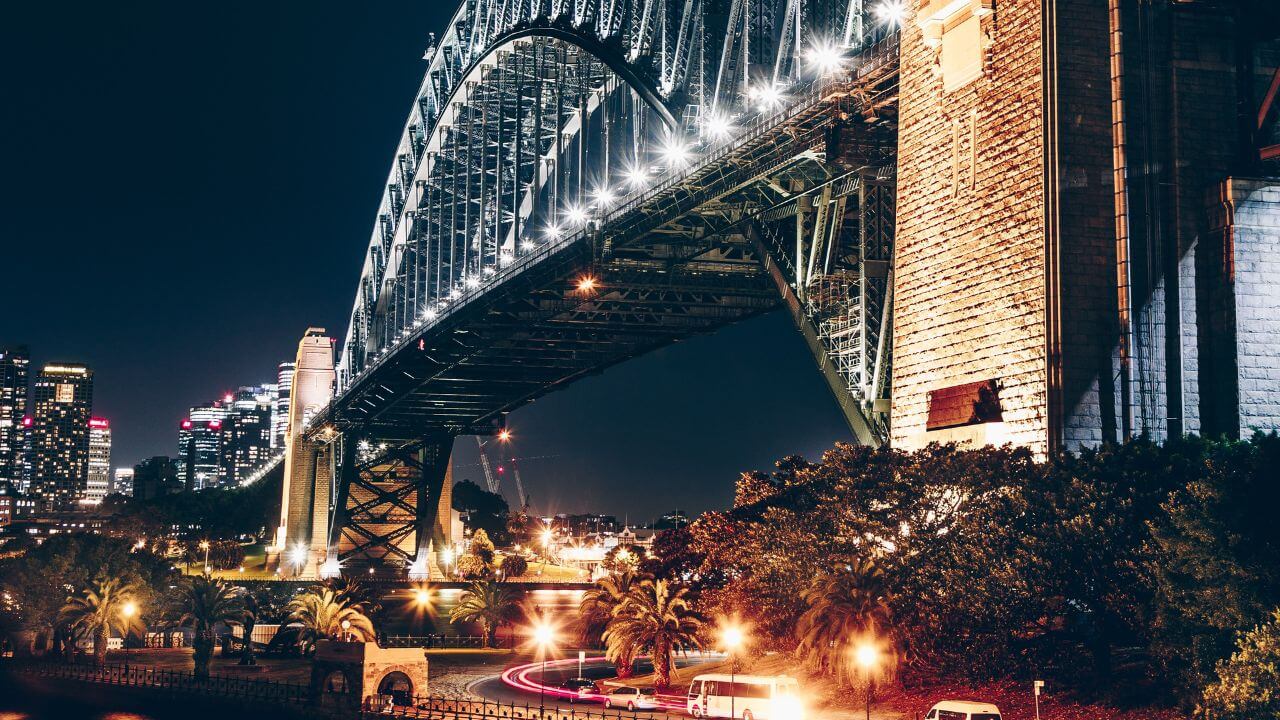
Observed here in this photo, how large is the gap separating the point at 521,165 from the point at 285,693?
37673mm

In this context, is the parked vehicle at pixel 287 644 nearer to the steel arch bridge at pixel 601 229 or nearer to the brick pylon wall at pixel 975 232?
the steel arch bridge at pixel 601 229

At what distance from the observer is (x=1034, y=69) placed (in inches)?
1210

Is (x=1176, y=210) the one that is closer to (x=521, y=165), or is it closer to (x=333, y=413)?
(x=521, y=165)

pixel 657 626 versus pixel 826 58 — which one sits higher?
pixel 826 58

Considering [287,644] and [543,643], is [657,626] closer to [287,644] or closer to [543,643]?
[543,643]

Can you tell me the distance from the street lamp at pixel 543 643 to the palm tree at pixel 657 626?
299 cm

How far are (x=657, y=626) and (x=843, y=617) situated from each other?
1347 centimetres

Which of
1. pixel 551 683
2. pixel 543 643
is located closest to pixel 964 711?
pixel 551 683

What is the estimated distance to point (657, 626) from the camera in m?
43.6

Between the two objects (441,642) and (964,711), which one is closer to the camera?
(964,711)

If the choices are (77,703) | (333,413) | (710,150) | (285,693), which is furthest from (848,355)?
(333,413)

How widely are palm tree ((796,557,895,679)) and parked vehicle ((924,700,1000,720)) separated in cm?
323

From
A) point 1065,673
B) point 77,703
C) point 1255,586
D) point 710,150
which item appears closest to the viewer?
point 1255,586

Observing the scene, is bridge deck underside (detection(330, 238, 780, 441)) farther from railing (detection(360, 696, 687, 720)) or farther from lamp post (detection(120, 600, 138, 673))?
railing (detection(360, 696, 687, 720))
